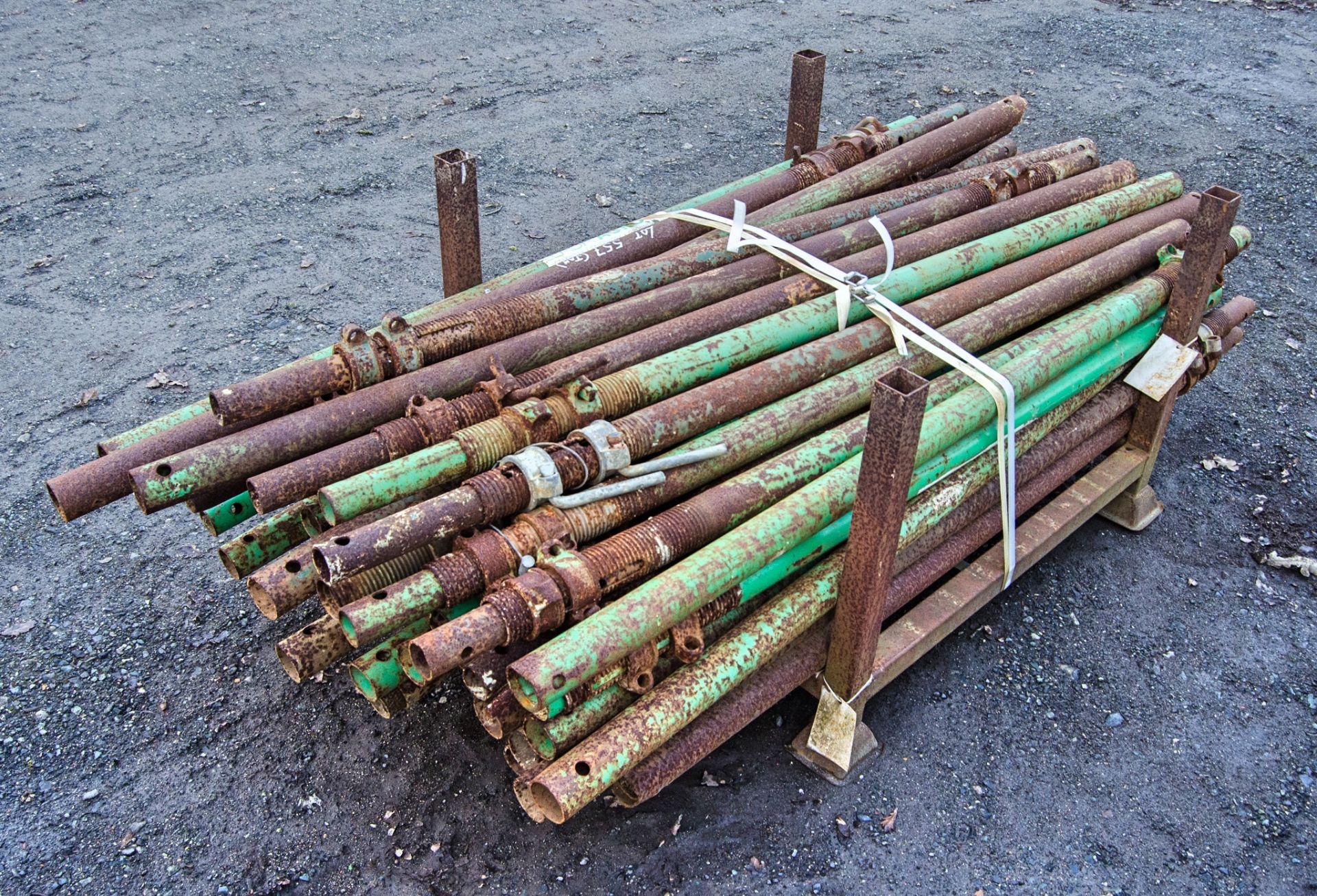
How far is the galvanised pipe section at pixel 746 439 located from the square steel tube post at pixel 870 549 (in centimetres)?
47

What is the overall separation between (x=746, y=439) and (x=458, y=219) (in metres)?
1.79

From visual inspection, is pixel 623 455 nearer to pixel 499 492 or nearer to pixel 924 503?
pixel 499 492

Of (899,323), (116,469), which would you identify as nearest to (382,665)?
(116,469)

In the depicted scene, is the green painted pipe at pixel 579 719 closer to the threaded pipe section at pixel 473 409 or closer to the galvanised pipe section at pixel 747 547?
the galvanised pipe section at pixel 747 547

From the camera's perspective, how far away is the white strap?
11.1 feet

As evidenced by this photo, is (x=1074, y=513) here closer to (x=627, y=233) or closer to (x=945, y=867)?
(x=945, y=867)

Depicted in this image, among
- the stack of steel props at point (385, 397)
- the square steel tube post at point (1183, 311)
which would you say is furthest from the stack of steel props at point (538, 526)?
the stack of steel props at point (385, 397)

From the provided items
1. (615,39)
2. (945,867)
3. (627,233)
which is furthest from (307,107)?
(945,867)

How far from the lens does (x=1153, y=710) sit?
3842 millimetres

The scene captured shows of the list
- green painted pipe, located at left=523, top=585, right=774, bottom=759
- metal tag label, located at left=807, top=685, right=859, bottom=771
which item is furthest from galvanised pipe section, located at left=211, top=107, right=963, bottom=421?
metal tag label, located at left=807, top=685, right=859, bottom=771

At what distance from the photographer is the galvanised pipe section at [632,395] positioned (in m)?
2.63

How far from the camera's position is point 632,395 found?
10.6 ft

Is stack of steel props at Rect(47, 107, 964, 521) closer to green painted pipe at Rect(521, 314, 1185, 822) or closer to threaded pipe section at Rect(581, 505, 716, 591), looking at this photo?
threaded pipe section at Rect(581, 505, 716, 591)

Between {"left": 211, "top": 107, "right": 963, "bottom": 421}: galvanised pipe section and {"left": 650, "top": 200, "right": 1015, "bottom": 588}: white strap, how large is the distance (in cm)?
29
